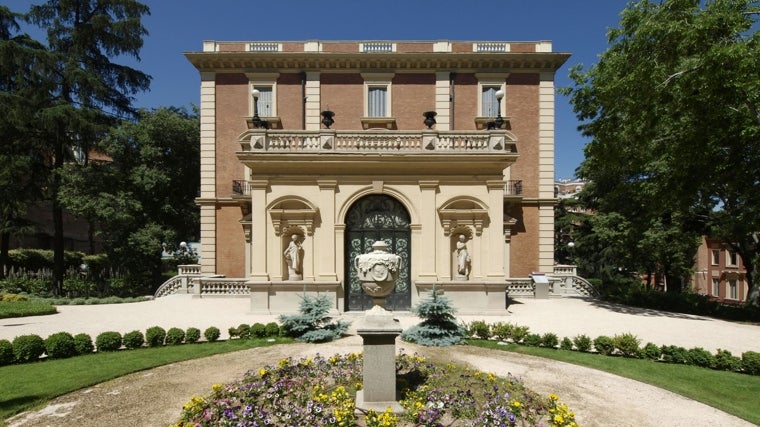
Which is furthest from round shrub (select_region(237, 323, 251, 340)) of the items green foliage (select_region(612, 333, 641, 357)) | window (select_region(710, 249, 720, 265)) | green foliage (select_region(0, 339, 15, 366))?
window (select_region(710, 249, 720, 265))

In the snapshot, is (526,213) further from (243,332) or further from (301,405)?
(301,405)

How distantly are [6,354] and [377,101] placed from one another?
20339 mm

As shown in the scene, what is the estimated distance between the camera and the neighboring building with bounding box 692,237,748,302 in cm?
3497

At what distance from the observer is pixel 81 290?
23.0 m

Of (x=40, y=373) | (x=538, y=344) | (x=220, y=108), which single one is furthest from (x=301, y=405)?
(x=220, y=108)

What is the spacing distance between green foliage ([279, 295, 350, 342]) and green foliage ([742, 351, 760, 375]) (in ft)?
33.2

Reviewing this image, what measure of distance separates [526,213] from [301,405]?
1996 cm

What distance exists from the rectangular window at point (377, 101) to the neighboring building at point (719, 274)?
1320 inches

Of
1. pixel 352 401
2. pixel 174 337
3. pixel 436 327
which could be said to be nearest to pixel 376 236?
pixel 436 327

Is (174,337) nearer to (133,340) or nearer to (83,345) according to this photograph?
A: (133,340)

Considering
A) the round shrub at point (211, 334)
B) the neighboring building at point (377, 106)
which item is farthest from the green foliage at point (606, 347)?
the round shrub at point (211, 334)

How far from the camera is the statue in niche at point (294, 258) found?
48.1 ft

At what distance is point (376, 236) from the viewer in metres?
15.2

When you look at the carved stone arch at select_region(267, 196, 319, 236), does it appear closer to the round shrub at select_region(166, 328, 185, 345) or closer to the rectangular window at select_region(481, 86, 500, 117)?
the round shrub at select_region(166, 328, 185, 345)
